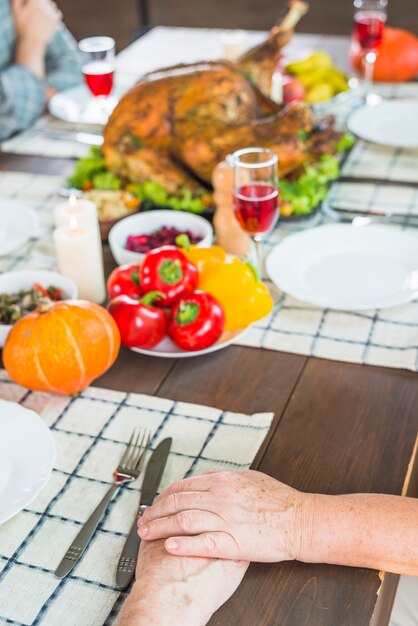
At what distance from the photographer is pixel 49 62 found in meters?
2.47

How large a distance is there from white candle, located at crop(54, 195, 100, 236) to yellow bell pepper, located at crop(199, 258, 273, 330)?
0.25 meters

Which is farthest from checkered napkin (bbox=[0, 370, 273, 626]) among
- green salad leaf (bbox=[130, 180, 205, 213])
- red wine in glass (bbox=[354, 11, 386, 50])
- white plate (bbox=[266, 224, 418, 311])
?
red wine in glass (bbox=[354, 11, 386, 50])

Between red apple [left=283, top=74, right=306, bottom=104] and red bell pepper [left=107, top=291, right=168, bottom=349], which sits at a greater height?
red bell pepper [left=107, top=291, right=168, bottom=349]

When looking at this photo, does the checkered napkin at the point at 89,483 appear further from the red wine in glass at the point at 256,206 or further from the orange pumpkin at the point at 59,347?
the red wine in glass at the point at 256,206

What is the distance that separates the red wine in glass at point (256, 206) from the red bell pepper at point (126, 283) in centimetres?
21

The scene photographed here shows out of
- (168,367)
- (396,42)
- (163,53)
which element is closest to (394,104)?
(396,42)

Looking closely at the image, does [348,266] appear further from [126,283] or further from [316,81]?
[316,81]

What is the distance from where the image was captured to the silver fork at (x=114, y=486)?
3.06 feet

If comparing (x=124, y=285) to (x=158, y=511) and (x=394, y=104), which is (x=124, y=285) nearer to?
(x=158, y=511)

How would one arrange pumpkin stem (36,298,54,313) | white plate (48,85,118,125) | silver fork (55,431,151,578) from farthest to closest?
white plate (48,85,118,125), pumpkin stem (36,298,54,313), silver fork (55,431,151,578)

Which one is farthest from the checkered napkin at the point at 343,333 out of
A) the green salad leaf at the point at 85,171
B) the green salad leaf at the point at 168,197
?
the green salad leaf at the point at 85,171

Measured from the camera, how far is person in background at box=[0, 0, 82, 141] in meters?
2.27

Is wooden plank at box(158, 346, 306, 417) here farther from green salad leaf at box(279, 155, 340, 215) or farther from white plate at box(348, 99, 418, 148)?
white plate at box(348, 99, 418, 148)

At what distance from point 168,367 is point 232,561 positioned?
44 centimetres
